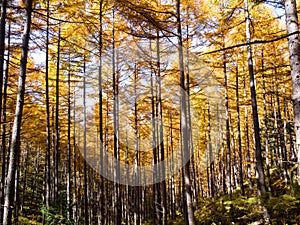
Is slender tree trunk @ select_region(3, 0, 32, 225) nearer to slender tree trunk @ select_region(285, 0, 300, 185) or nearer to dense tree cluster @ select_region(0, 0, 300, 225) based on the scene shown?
dense tree cluster @ select_region(0, 0, 300, 225)

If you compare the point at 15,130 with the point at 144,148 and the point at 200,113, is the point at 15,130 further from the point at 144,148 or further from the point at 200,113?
the point at 144,148

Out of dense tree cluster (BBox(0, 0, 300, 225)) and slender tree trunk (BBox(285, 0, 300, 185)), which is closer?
slender tree trunk (BBox(285, 0, 300, 185))

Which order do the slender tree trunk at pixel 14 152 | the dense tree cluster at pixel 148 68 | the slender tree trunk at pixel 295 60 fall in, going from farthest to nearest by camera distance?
the dense tree cluster at pixel 148 68, the slender tree trunk at pixel 14 152, the slender tree trunk at pixel 295 60

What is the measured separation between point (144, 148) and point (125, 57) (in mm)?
14503

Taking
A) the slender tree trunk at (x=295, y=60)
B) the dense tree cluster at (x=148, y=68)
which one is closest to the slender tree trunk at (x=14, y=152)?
the dense tree cluster at (x=148, y=68)

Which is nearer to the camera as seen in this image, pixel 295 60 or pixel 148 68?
pixel 295 60

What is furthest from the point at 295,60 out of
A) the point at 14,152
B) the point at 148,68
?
the point at 148,68

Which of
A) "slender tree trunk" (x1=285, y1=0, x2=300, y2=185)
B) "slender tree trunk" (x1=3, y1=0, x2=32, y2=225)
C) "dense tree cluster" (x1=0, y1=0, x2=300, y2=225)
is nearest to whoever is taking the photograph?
"slender tree trunk" (x1=285, y1=0, x2=300, y2=185)

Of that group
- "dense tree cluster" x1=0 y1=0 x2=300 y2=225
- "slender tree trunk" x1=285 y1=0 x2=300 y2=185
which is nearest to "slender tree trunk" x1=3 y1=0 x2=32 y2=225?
"dense tree cluster" x1=0 y1=0 x2=300 y2=225

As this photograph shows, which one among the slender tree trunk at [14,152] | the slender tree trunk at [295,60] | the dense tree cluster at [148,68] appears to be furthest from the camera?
the dense tree cluster at [148,68]

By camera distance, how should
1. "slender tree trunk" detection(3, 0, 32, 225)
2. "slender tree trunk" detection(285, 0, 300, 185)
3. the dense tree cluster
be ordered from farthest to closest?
the dense tree cluster < "slender tree trunk" detection(3, 0, 32, 225) < "slender tree trunk" detection(285, 0, 300, 185)

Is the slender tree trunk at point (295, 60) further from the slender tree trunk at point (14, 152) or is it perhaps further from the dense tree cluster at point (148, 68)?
the slender tree trunk at point (14, 152)

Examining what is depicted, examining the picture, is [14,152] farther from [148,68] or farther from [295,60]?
[148,68]

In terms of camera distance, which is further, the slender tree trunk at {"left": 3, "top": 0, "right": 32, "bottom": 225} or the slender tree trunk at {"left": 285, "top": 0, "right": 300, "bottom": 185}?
the slender tree trunk at {"left": 3, "top": 0, "right": 32, "bottom": 225}
